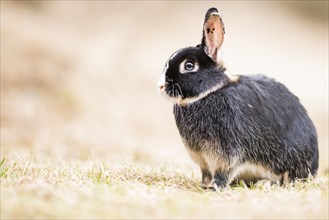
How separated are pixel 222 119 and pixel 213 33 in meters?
0.77

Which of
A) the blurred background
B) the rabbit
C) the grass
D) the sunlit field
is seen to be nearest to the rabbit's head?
the rabbit

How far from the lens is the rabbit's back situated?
599 cm

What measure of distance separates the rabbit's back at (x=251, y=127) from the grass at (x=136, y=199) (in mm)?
333

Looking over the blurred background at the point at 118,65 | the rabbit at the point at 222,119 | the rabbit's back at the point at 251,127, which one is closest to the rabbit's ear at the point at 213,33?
the rabbit at the point at 222,119

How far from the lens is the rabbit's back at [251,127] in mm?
5992

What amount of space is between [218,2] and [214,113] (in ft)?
72.0

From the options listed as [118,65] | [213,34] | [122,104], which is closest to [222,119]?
[213,34]

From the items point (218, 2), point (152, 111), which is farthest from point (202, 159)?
point (218, 2)

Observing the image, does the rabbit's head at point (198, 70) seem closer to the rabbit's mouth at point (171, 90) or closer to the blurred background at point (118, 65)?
the rabbit's mouth at point (171, 90)

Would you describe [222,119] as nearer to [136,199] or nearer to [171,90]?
[171,90]

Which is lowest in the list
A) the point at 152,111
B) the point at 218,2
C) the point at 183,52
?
the point at 152,111

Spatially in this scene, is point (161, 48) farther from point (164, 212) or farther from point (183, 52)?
point (164, 212)

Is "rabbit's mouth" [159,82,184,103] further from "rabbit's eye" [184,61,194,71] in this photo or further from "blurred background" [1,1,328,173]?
"blurred background" [1,1,328,173]

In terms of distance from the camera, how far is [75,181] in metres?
5.50
